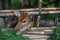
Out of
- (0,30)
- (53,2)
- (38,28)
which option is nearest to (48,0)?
(53,2)

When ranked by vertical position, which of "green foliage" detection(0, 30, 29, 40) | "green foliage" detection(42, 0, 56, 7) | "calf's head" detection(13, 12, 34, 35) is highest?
"green foliage" detection(42, 0, 56, 7)

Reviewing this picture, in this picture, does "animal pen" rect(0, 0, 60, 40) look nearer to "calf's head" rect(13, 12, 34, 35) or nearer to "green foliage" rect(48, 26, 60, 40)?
"calf's head" rect(13, 12, 34, 35)

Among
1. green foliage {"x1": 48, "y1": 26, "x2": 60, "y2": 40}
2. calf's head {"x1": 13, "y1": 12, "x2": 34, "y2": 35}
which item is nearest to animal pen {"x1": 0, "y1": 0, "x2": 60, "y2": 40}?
calf's head {"x1": 13, "y1": 12, "x2": 34, "y2": 35}

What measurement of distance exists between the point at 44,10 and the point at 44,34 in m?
0.83

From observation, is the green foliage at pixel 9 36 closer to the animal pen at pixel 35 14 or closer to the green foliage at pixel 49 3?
the animal pen at pixel 35 14

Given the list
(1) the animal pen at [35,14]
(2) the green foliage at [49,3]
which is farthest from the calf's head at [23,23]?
(2) the green foliage at [49,3]

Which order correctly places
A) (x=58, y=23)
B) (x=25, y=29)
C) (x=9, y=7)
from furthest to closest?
(x=9, y=7), (x=58, y=23), (x=25, y=29)

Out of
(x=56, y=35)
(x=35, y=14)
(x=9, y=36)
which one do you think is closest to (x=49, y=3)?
(x=35, y=14)

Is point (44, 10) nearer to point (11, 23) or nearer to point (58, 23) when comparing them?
point (58, 23)

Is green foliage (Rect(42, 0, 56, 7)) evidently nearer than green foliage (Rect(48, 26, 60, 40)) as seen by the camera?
No

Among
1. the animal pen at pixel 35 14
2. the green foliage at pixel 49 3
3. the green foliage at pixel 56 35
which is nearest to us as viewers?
the green foliage at pixel 56 35

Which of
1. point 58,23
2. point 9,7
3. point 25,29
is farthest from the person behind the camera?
point 9,7

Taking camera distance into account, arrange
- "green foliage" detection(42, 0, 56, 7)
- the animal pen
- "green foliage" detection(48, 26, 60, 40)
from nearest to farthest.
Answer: "green foliage" detection(48, 26, 60, 40) → the animal pen → "green foliage" detection(42, 0, 56, 7)

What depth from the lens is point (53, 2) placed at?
8.78 meters
